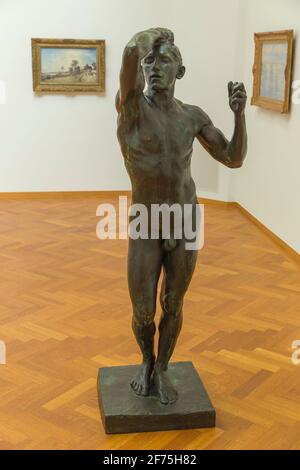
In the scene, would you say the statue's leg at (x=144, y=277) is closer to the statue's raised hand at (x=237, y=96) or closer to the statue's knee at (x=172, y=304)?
the statue's knee at (x=172, y=304)

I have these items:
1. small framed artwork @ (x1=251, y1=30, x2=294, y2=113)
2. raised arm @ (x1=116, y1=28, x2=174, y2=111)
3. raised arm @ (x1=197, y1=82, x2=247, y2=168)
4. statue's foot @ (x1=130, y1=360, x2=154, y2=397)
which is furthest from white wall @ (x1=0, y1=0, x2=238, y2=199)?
raised arm @ (x1=116, y1=28, x2=174, y2=111)

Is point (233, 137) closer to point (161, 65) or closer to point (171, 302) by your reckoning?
point (161, 65)

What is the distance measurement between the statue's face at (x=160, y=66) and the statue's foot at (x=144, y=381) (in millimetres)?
1640

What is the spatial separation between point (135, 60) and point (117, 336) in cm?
259

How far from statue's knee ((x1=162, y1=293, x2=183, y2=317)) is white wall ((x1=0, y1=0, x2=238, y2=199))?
19.3 ft

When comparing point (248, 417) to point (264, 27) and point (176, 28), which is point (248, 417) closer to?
point (264, 27)

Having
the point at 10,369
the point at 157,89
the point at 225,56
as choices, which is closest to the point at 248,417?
the point at 10,369

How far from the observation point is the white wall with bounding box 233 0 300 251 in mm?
6867

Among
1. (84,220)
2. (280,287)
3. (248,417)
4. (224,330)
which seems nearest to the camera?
(248,417)

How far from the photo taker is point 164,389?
3.63m

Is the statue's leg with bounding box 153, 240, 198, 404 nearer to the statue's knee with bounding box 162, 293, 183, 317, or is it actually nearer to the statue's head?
the statue's knee with bounding box 162, 293, 183, 317

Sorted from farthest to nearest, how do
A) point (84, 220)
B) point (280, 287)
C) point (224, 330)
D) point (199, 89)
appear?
point (199, 89)
point (84, 220)
point (280, 287)
point (224, 330)
